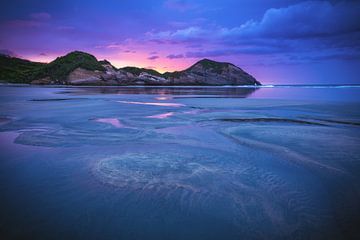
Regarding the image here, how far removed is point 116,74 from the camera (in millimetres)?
125062

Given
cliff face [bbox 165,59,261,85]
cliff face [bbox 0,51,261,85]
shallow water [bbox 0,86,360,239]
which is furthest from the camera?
cliff face [bbox 165,59,261,85]

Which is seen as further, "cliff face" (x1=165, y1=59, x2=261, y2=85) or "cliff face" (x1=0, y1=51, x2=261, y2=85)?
"cliff face" (x1=165, y1=59, x2=261, y2=85)

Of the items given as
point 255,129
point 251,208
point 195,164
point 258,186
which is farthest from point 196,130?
point 251,208

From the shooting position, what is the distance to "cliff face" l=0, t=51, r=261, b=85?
118 meters

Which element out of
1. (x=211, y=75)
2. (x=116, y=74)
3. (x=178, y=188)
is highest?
(x=211, y=75)

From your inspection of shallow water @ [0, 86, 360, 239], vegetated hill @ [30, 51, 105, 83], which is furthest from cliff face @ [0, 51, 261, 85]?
shallow water @ [0, 86, 360, 239]

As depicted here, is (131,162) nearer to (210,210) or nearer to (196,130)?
(210,210)

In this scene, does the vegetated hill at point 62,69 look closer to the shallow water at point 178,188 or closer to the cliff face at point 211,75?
the cliff face at point 211,75

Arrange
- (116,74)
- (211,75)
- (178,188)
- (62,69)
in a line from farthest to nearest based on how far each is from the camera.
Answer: (211,75) → (116,74) → (62,69) → (178,188)

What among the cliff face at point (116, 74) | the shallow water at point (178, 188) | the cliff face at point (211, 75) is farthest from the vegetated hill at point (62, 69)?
the shallow water at point (178, 188)

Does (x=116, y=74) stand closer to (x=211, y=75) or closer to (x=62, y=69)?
(x=62, y=69)

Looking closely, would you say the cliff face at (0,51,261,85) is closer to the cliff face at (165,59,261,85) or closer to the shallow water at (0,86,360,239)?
the cliff face at (165,59,261,85)

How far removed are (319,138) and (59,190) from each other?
9387 mm

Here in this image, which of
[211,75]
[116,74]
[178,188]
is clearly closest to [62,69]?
[116,74]
